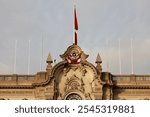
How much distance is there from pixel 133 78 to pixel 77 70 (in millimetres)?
6088

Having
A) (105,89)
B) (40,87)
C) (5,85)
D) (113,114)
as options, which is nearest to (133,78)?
(105,89)

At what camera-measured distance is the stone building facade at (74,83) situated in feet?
109

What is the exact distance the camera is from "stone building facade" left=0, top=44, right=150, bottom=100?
33.1 metres

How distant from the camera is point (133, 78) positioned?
114 feet

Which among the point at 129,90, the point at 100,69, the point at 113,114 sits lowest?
the point at 113,114

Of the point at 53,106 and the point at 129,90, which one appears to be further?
the point at 129,90

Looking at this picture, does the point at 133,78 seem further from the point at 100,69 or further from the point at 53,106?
the point at 53,106

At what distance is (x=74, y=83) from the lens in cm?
3341

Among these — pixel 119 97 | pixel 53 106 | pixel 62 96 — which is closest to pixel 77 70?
pixel 62 96

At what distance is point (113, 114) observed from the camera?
1164 cm

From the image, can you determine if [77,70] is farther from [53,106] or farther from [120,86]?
[53,106]

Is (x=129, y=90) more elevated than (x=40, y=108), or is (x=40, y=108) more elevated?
(x=129, y=90)

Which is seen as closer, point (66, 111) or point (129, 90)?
point (66, 111)

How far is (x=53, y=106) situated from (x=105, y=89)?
21.9 metres
